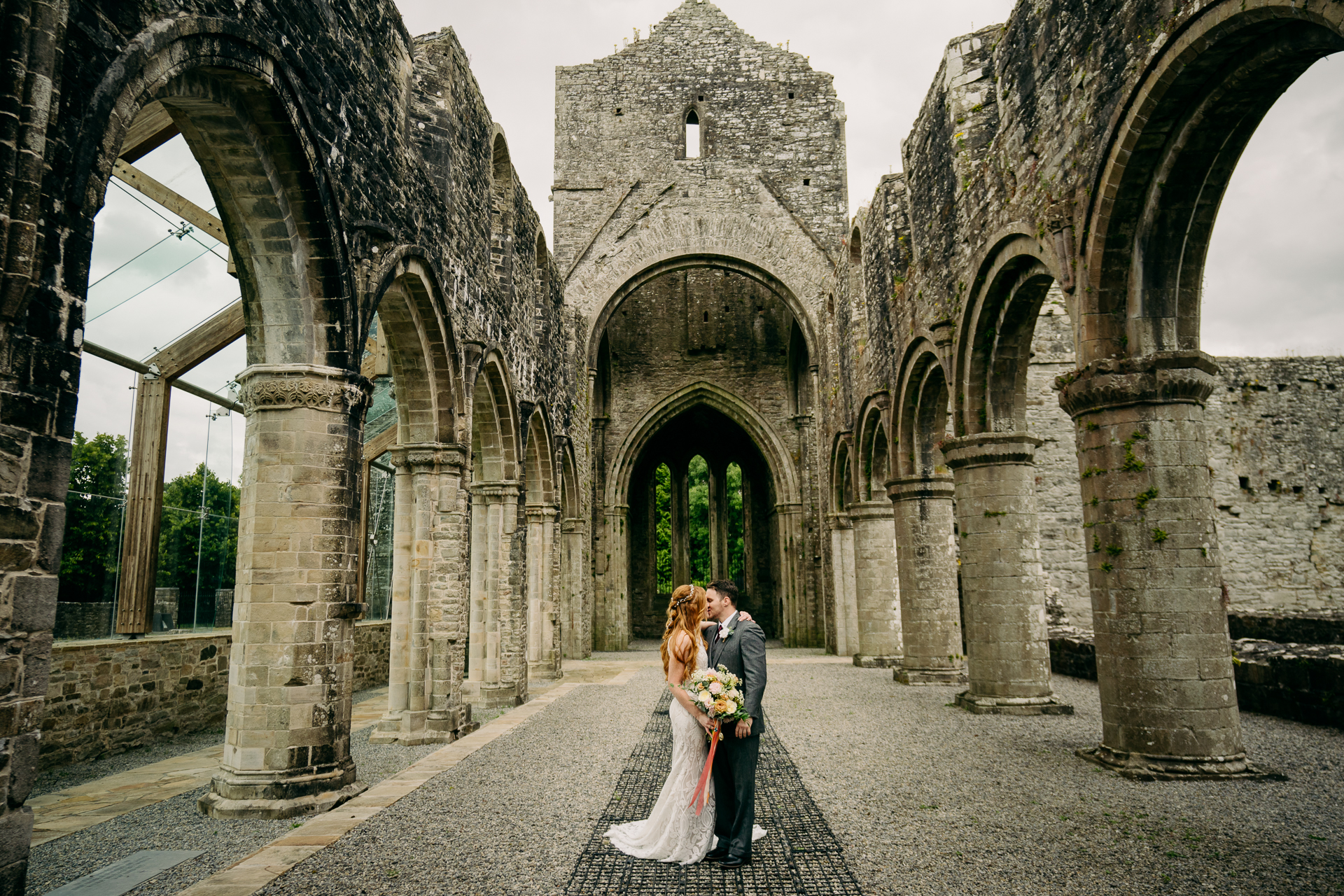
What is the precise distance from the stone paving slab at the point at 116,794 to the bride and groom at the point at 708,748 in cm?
375

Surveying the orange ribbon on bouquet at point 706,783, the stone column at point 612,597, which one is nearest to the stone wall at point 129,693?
the orange ribbon on bouquet at point 706,783

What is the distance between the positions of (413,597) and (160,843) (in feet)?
11.7

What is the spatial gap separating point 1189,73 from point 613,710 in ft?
27.3

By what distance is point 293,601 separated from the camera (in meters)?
5.44

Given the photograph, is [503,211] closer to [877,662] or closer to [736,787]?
[736,787]

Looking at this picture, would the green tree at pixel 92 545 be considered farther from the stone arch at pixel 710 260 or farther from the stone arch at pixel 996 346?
the stone arch at pixel 710 260

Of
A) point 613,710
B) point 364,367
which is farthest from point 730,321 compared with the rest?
point 613,710

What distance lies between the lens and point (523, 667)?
35.4 ft

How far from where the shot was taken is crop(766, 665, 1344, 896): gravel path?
3.69 m

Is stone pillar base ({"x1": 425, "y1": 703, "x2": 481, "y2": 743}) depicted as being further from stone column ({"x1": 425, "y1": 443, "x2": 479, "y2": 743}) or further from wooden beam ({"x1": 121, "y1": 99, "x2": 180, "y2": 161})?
wooden beam ({"x1": 121, "y1": 99, "x2": 180, "y2": 161})

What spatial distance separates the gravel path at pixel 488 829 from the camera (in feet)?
12.4

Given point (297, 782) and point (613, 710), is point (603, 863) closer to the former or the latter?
point (297, 782)

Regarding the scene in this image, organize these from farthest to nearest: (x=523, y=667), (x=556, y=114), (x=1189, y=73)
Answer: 1. (x=556, y=114)
2. (x=523, y=667)
3. (x=1189, y=73)

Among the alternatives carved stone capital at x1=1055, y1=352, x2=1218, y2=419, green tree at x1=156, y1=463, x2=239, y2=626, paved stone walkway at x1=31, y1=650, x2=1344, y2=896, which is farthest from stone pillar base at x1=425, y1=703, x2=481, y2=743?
carved stone capital at x1=1055, y1=352, x2=1218, y2=419
